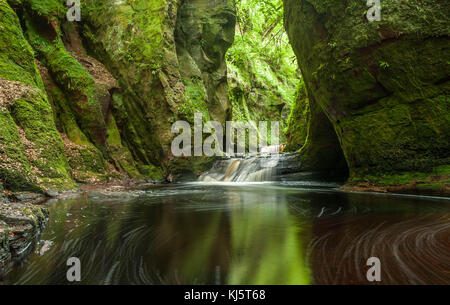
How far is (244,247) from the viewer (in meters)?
2.22

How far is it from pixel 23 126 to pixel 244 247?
6574 mm

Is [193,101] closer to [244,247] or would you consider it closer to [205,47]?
[205,47]

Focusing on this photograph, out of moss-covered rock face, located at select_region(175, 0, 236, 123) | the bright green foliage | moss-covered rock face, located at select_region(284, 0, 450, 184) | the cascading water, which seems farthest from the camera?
the bright green foliage

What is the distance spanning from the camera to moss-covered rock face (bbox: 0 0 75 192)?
4809 millimetres

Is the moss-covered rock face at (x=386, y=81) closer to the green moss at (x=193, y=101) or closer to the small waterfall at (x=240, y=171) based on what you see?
the small waterfall at (x=240, y=171)

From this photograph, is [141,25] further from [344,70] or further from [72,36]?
[344,70]

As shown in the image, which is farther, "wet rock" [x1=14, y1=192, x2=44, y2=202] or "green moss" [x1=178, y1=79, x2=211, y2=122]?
"green moss" [x1=178, y1=79, x2=211, y2=122]

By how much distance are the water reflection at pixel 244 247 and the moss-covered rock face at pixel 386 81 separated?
9.19ft

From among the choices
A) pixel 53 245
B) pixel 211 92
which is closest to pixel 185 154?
pixel 211 92

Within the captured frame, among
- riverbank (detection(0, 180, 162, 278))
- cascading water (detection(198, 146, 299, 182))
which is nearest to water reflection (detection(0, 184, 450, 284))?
riverbank (detection(0, 180, 162, 278))

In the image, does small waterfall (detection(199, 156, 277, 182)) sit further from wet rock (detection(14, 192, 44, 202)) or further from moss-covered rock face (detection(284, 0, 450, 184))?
wet rock (detection(14, 192, 44, 202))

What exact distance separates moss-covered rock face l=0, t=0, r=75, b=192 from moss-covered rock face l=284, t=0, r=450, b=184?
317 inches

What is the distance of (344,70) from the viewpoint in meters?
6.73

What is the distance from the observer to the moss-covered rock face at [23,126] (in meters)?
4.81
